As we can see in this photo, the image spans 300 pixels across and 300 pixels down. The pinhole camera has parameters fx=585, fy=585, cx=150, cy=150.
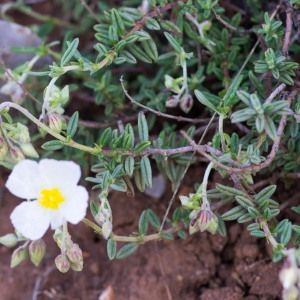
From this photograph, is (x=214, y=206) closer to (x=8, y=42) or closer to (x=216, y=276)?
(x=216, y=276)

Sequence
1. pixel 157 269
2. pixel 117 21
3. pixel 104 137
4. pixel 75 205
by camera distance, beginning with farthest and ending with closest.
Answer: pixel 157 269 < pixel 117 21 < pixel 104 137 < pixel 75 205

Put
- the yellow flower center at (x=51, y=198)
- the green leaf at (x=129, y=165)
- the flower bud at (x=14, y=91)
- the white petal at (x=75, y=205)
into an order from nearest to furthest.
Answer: the white petal at (x=75, y=205)
the yellow flower center at (x=51, y=198)
the green leaf at (x=129, y=165)
the flower bud at (x=14, y=91)

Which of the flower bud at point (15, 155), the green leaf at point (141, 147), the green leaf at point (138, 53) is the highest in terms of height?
the green leaf at point (138, 53)

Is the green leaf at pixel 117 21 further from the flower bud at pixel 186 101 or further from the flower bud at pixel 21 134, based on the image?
the flower bud at pixel 21 134

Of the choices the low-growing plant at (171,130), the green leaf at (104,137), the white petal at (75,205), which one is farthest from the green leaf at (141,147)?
the white petal at (75,205)

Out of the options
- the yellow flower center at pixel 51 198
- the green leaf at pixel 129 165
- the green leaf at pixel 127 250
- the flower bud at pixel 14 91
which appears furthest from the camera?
the flower bud at pixel 14 91

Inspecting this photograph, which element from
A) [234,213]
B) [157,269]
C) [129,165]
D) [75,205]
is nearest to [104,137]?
[129,165]

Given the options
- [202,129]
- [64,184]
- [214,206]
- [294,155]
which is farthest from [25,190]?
[294,155]

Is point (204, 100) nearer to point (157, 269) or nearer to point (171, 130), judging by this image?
point (171, 130)
